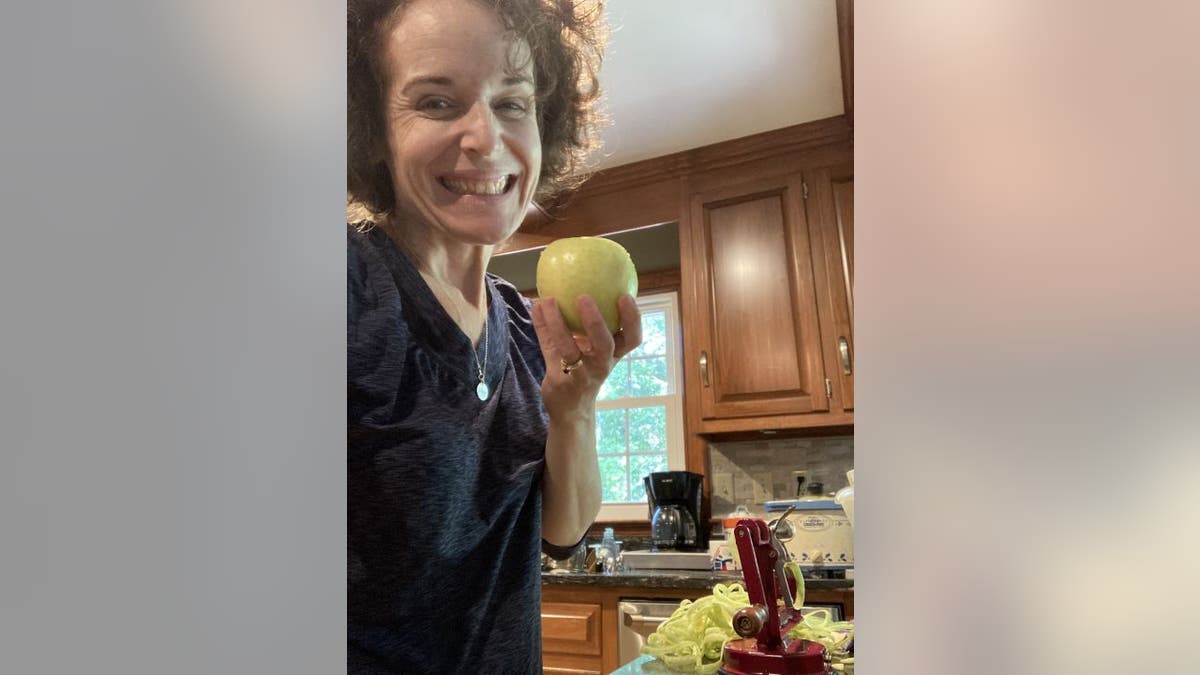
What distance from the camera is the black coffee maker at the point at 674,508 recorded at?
2064 mm

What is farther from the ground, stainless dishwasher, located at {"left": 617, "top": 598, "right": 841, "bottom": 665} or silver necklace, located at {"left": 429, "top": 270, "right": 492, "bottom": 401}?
silver necklace, located at {"left": 429, "top": 270, "right": 492, "bottom": 401}

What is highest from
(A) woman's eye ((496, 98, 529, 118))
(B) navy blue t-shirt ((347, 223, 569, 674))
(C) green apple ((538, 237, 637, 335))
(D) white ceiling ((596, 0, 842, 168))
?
(D) white ceiling ((596, 0, 842, 168))

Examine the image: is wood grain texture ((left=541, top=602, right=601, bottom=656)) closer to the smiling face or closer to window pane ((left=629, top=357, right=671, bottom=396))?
window pane ((left=629, top=357, right=671, bottom=396))

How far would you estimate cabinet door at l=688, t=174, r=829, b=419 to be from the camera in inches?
73.4

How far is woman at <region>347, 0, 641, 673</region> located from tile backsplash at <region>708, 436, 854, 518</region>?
196 centimetres

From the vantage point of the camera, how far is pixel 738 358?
212 centimetres

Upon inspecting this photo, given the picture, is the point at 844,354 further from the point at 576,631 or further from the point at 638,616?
the point at 576,631

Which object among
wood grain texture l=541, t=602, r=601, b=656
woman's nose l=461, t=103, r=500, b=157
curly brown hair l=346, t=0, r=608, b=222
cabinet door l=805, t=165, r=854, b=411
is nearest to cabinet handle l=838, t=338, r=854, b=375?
cabinet door l=805, t=165, r=854, b=411

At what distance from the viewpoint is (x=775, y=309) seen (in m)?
2.07
